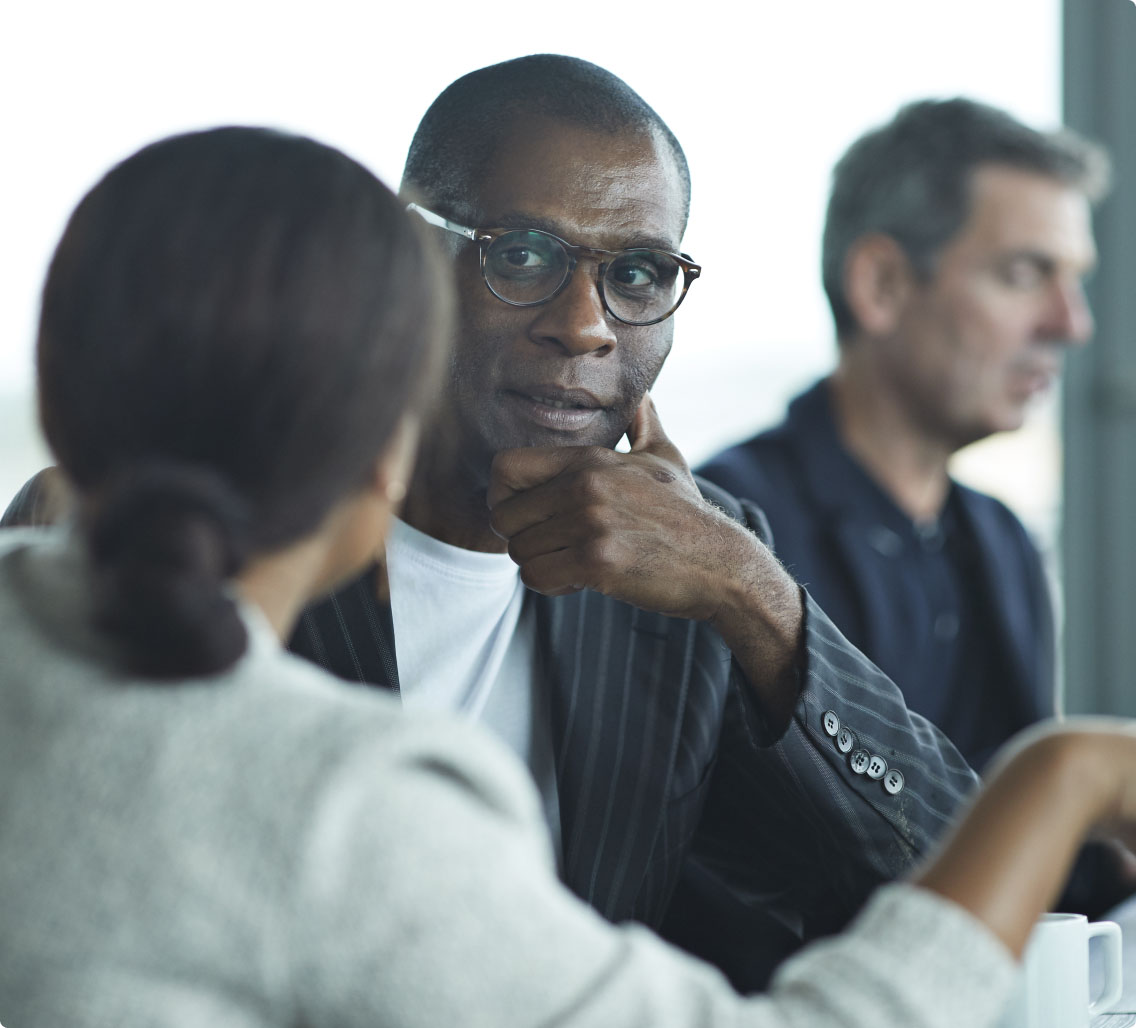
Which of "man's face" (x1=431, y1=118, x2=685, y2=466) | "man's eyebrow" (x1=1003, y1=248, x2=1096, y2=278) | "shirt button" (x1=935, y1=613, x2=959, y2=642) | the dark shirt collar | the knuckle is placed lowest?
"shirt button" (x1=935, y1=613, x2=959, y2=642)

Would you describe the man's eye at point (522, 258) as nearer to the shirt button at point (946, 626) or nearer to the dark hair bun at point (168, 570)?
the dark hair bun at point (168, 570)

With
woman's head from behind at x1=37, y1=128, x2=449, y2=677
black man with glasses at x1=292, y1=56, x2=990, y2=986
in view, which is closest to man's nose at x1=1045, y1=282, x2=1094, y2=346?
black man with glasses at x1=292, y1=56, x2=990, y2=986

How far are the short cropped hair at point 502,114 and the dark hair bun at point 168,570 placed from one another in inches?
30.1

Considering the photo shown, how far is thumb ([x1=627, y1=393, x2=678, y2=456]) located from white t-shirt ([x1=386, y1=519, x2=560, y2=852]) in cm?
18

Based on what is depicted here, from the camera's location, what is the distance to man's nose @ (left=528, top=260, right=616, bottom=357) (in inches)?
45.8

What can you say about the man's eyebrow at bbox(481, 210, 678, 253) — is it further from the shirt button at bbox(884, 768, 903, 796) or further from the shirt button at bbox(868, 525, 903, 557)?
the shirt button at bbox(868, 525, 903, 557)

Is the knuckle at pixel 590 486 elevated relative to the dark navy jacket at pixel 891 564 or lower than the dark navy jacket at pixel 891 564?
elevated

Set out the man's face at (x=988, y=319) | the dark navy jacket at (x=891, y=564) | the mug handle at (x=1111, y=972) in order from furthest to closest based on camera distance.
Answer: the man's face at (x=988, y=319) → the dark navy jacket at (x=891, y=564) → the mug handle at (x=1111, y=972)

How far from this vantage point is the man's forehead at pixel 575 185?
3.85 ft

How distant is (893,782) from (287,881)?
0.70 m

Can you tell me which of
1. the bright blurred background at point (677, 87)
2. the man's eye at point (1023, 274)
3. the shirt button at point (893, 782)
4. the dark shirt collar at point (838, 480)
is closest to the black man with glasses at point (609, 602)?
the shirt button at point (893, 782)

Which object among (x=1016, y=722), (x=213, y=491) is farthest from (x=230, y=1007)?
(x=1016, y=722)

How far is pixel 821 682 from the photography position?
104 cm

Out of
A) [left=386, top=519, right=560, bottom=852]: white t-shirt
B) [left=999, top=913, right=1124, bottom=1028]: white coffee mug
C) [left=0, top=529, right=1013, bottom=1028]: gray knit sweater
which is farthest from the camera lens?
[left=386, top=519, right=560, bottom=852]: white t-shirt
